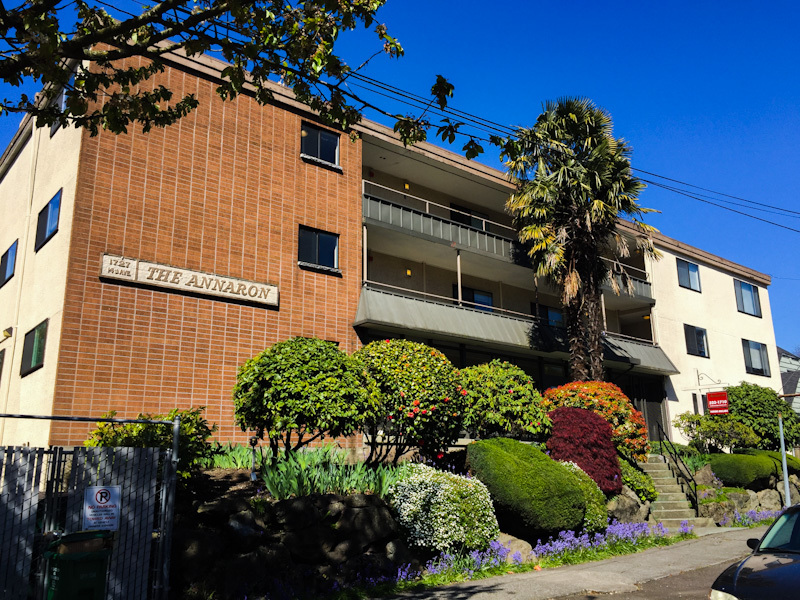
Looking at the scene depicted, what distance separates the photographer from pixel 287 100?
18859mm

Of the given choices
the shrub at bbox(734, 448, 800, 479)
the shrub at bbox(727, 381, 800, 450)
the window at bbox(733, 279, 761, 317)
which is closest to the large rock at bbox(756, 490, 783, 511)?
the shrub at bbox(734, 448, 800, 479)

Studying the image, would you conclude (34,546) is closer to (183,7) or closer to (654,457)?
(183,7)

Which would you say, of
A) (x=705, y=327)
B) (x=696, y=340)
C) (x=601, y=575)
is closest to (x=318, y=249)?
(x=601, y=575)

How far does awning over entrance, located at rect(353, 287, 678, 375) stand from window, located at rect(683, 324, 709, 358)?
5318 millimetres

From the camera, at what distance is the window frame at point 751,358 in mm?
33750

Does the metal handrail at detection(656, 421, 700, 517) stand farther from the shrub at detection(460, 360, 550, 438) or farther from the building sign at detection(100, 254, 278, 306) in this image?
the building sign at detection(100, 254, 278, 306)

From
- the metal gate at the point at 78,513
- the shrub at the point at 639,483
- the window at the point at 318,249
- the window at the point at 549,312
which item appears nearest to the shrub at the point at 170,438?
the metal gate at the point at 78,513

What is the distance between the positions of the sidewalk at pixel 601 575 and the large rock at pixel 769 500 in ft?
24.9

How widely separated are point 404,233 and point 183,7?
14.5 metres

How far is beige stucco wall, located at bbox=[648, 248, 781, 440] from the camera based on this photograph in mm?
29672

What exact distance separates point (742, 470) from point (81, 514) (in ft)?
66.5

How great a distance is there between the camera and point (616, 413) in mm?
17500

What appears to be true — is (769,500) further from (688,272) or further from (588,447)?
(688,272)

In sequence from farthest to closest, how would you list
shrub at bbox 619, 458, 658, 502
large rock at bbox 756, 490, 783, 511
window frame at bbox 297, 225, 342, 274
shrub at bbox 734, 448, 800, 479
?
shrub at bbox 734, 448, 800, 479 → large rock at bbox 756, 490, 783, 511 → window frame at bbox 297, 225, 342, 274 → shrub at bbox 619, 458, 658, 502
